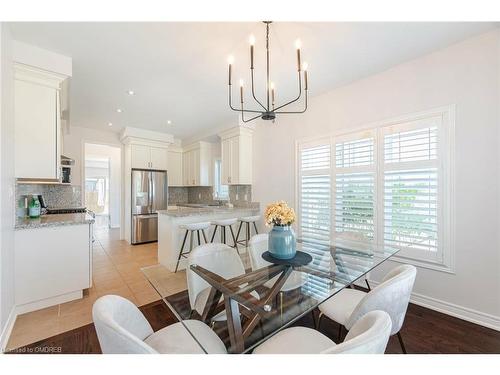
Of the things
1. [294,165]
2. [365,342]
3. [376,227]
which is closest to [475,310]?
[376,227]

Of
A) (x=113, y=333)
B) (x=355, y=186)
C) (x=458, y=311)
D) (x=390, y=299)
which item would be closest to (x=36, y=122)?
(x=113, y=333)

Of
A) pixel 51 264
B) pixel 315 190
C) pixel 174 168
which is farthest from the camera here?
pixel 174 168

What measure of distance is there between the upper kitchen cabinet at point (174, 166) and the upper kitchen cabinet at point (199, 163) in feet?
1.11

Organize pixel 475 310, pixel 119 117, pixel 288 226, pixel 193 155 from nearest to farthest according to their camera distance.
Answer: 1. pixel 288 226
2. pixel 475 310
3. pixel 119 117
4. pixel 193 155

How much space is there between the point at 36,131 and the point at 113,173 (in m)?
5.06

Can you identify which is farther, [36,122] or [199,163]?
[199,163]

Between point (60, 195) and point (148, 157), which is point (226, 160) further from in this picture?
point (60, 195)

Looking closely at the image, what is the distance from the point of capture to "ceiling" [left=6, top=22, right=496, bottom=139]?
1.83m

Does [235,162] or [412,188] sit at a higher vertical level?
[235,162]

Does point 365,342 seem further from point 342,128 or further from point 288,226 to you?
point 342,128

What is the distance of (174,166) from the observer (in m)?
5.96
